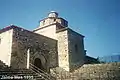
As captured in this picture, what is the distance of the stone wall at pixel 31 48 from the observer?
50.0 feet

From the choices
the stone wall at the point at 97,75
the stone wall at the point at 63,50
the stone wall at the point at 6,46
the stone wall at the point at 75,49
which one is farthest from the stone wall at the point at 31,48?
A: the stone wall at the point at 97,75

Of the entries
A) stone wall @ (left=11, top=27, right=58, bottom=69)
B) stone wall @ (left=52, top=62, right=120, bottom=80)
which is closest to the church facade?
stone wall @ (left=11, top=27, right=58, bottom=69)

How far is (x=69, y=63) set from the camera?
18359 millimetres

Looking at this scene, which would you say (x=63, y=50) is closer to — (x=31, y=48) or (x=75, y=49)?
(x=75, y=49)

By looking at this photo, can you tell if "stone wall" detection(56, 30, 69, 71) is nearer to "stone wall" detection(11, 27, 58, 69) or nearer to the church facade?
the church facade

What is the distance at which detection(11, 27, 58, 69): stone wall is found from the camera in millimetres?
15234

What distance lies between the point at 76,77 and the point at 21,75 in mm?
5097

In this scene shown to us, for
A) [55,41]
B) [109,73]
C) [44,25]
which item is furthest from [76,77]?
[44,25]

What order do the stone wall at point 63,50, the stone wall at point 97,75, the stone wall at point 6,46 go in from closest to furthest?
the stone wall at point 97,75 → the stone wall at point 6,46 → the stone wall at point 63,50

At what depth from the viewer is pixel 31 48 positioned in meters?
16.6

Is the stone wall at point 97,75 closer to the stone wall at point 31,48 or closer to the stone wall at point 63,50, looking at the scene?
the stone wall at point 63,50

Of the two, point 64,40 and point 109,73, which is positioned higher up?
point 64,40

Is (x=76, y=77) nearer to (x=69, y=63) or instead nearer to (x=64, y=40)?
(x=69, y=63)

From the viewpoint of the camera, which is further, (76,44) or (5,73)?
(76,44)
